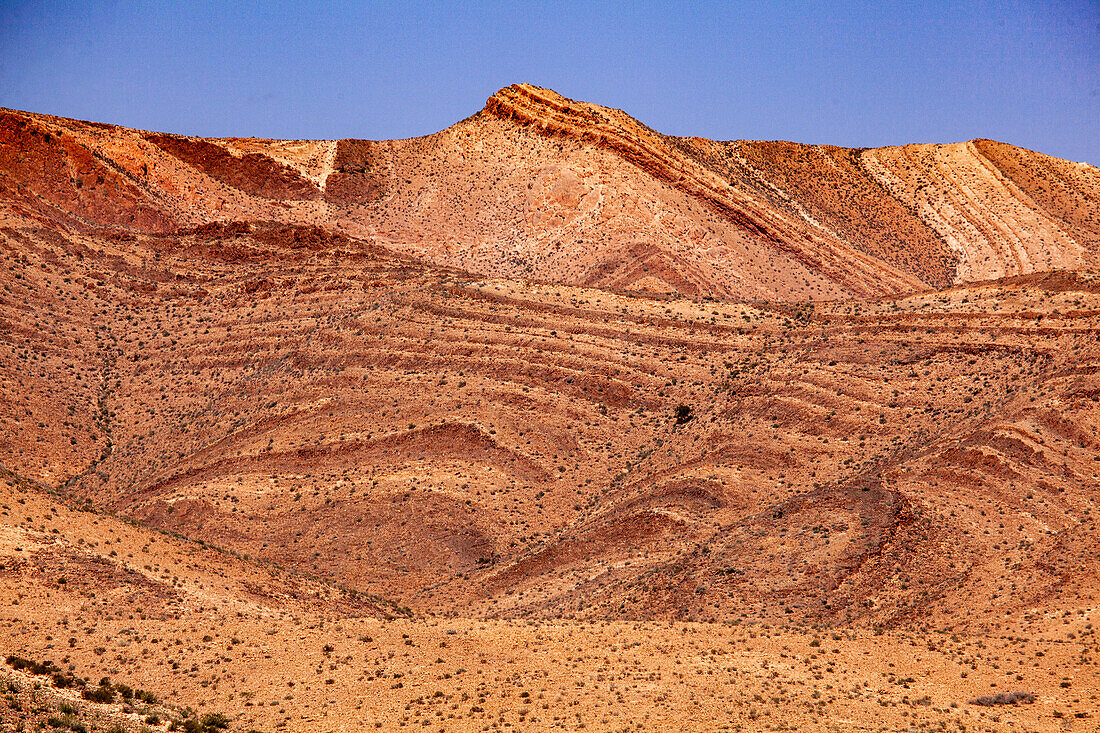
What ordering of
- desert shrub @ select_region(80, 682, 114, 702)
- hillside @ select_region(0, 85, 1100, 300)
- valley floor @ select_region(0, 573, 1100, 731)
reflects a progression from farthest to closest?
1. hillside @ select_region(0, 85, 1100, 300)
2. valley floor @ select_region(0, 573, 1100, 731)
3. desert shrub @ select_region(80, 682, 114, 702)

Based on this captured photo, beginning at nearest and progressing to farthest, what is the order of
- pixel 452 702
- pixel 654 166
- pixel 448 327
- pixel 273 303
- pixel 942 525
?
pixel 452 702 → pixel 942 525 → pixel 448 327 → pixel 273 303 → pixel 654 166

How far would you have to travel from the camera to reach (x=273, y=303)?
174 feet

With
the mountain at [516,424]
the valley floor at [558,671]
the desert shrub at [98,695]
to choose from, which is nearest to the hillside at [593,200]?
the mountain at [516,424]

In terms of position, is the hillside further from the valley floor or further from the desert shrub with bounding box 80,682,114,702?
the desert shrub with bounding box 80,682,114,702

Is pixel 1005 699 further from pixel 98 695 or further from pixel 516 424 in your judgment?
pixel 516 424

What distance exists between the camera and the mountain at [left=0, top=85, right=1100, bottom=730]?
26.6 metres

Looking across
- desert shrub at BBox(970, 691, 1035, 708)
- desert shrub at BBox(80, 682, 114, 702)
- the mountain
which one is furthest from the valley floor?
desert shrub at BBox(80, 682, 114, 702)

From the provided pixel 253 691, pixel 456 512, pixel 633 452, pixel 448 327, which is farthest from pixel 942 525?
pixel 448 327

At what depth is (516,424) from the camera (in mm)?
41062

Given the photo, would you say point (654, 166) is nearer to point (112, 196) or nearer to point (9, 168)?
point (112, 196)

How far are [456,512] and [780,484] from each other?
1012 cm

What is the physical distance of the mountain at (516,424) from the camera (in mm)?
26641

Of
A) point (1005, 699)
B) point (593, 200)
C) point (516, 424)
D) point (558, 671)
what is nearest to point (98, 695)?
point (558, 671)

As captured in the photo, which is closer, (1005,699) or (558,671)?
(1005,699)
